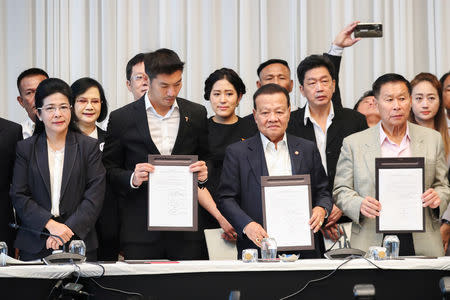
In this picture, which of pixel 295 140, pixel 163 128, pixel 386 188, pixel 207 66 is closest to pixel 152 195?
pixel 163 128

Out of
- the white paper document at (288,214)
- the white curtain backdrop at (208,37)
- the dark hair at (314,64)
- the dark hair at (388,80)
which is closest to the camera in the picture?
the white paper document at (288,214)

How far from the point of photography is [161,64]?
13.4 ft

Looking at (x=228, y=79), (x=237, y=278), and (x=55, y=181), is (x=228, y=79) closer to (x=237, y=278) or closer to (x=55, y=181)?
(x=55, y=181)

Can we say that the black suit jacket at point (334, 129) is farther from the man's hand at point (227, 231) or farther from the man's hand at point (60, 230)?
the man's hand at point (60, 230)

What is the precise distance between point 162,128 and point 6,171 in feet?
3.05

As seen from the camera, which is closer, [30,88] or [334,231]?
[334,231]

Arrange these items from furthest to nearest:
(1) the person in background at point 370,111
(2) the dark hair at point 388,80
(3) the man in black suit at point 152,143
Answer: (1) the person in background at point 370,111
(2) the dark hair at point 388,80
(3) the man in black suit at point 152,143

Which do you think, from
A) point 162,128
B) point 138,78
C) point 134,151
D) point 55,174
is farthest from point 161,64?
point 138,78

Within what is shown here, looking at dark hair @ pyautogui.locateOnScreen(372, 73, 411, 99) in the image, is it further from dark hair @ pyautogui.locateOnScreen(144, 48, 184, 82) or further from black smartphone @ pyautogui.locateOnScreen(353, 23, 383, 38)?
dark hair @ pyautogui.locateOnScreen(144, 48, 184, 82)

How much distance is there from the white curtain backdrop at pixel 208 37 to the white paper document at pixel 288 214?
8.85 feet

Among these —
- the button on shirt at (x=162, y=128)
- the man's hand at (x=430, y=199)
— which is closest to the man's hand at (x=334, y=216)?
the man's hand at (x=430, y=199)

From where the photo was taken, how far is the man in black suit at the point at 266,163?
406cm

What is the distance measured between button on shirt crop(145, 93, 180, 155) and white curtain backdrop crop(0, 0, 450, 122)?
2.17m

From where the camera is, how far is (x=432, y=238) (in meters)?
4.00
